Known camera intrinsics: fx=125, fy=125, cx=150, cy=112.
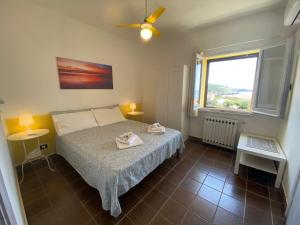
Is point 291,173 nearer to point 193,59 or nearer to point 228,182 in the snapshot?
point 228,182

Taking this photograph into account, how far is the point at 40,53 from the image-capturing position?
6.97ft

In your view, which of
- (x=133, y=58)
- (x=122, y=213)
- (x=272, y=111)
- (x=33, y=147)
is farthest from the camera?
(x=133, y=58)

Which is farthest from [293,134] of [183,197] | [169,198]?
[169,198]

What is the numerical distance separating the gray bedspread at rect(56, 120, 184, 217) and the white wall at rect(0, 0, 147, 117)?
31.5 inches

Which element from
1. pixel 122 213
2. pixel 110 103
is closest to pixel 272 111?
pixel 122 213

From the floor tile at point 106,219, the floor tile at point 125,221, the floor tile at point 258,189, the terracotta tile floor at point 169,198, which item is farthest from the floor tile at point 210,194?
the floor tile at point 106,219

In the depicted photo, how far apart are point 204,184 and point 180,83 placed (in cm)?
198

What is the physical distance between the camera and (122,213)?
4.49 feet

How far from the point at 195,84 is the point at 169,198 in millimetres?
2316

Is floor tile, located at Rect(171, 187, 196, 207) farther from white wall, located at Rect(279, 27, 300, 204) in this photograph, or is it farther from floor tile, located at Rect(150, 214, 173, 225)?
white wall, located at Rect(279, 27, 300, 204)

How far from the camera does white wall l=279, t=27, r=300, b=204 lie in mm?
1381

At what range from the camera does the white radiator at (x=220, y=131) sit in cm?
259

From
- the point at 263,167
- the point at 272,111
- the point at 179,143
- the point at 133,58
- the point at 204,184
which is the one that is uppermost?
the point at 133,58

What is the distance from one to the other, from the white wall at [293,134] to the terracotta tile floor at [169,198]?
300 mm
